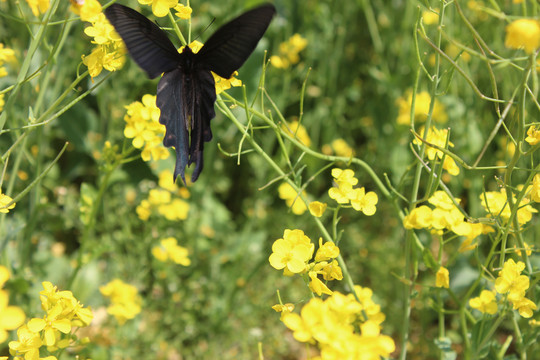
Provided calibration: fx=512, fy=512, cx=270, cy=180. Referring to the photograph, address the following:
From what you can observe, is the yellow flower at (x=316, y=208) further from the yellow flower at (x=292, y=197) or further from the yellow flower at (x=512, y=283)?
the yellow flower at (x=292, y=197)

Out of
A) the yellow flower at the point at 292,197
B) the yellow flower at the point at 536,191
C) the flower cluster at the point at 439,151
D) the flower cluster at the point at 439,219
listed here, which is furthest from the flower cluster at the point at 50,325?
the yellow flower at the point at 292,197

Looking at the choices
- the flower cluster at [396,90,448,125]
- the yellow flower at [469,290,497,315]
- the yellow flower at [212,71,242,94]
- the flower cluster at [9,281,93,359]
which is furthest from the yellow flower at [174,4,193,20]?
the flower cluster at [396,90,448,125]

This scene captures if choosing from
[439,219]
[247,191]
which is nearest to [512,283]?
[439,219]

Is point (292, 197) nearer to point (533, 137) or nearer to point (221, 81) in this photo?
point (221, 81)

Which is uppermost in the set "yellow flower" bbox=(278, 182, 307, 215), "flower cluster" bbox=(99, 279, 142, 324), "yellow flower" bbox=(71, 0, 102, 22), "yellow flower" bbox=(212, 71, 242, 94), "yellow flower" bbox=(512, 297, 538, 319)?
"yellow flower" bbox=(71, 0, 102, 22)

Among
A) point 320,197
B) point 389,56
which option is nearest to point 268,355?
point 320,197

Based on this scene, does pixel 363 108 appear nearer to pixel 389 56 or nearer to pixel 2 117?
pixel 389 56

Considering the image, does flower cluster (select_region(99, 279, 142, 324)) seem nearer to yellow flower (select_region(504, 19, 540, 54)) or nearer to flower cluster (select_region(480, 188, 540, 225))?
flower cluster (select_region(480, 188, 540, 225))
